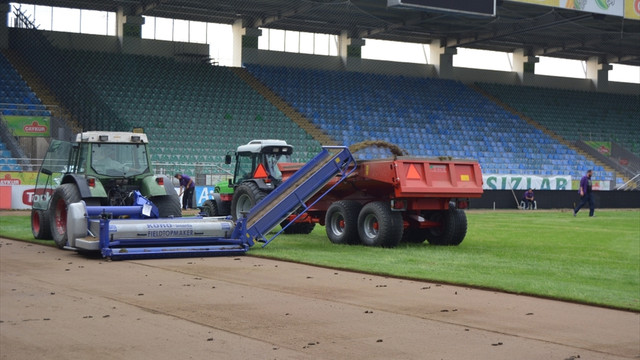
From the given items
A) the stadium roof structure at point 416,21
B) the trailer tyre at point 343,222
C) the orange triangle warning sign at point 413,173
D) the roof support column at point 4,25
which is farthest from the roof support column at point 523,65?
the orange triangle warning sign at point 413,173

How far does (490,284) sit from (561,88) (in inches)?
1858

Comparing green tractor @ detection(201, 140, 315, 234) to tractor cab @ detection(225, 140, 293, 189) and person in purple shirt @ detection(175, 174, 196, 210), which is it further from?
person in purple shirt @ detection(175, 174, 196, 210)

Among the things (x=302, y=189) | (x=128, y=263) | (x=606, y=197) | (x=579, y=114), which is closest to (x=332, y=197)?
(x=302, y=189)

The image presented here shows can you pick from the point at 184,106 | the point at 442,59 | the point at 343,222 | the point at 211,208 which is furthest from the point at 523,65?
the point at 343,222

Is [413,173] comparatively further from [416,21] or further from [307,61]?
[307,61]

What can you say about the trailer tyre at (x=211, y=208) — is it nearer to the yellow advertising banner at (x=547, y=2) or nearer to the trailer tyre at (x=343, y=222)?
the trailer tyre at (x=343, y=222)

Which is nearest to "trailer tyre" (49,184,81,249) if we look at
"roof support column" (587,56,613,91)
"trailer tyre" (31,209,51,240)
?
"trailer tyre" (31,209,51,240)

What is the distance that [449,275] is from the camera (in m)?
12.6

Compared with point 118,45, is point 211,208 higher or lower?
lower

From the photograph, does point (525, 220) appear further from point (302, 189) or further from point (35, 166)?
point (35, 166)

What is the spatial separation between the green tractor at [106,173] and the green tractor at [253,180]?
3.18 metres

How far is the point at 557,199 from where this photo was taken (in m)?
40.3

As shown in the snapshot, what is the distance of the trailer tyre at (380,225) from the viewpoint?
1697cm

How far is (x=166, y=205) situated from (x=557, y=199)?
2669 cm
